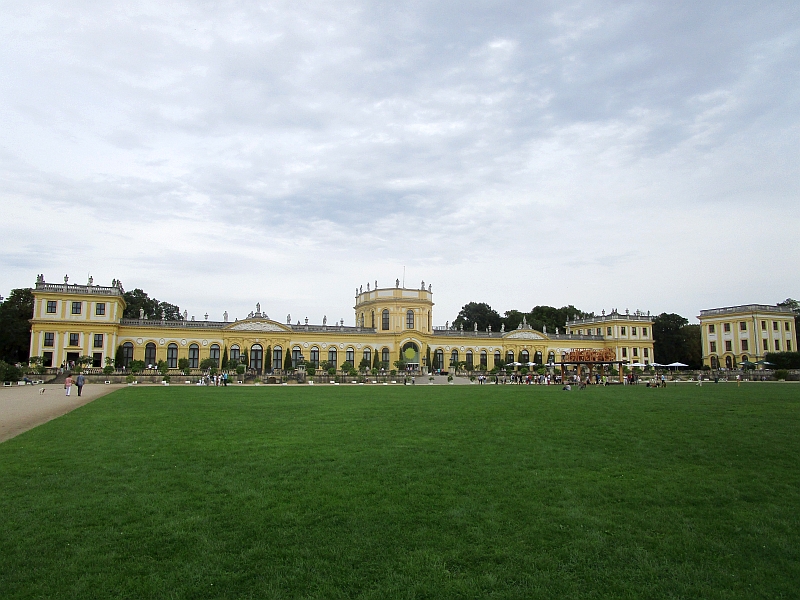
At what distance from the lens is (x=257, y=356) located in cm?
6388

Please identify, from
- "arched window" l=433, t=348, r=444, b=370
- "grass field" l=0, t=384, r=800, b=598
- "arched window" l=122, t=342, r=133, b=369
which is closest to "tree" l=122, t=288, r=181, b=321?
"arched window" l=122, t=342, r=133, b=369

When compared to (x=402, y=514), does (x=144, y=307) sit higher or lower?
higher

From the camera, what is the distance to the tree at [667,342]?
8506 centimetres

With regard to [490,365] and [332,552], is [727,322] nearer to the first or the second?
[490,365]

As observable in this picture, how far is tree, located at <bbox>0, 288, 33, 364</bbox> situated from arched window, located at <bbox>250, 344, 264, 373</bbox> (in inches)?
848

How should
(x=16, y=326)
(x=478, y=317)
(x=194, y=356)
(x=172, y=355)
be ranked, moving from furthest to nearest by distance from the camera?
(x=478, y=317) → (x=194, y=356) → (x=172, y=355) → (x=16, y=326)

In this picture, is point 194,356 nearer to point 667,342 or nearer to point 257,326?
point 257,326

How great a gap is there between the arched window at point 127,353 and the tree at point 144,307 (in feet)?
30.9

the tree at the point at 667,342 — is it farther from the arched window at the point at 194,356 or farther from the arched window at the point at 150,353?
the arched window at the point at 150,353

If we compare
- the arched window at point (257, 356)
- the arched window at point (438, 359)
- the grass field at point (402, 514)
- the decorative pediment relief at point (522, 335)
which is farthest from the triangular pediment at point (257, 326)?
the grass field at point (402, 514)

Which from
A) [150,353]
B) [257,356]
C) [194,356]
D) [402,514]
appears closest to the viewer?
[402,514]

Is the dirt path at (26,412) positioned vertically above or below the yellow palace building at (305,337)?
below

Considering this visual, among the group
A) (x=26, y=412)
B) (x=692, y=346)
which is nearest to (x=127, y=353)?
(x=26, y=412)

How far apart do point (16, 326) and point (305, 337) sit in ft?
93.2
